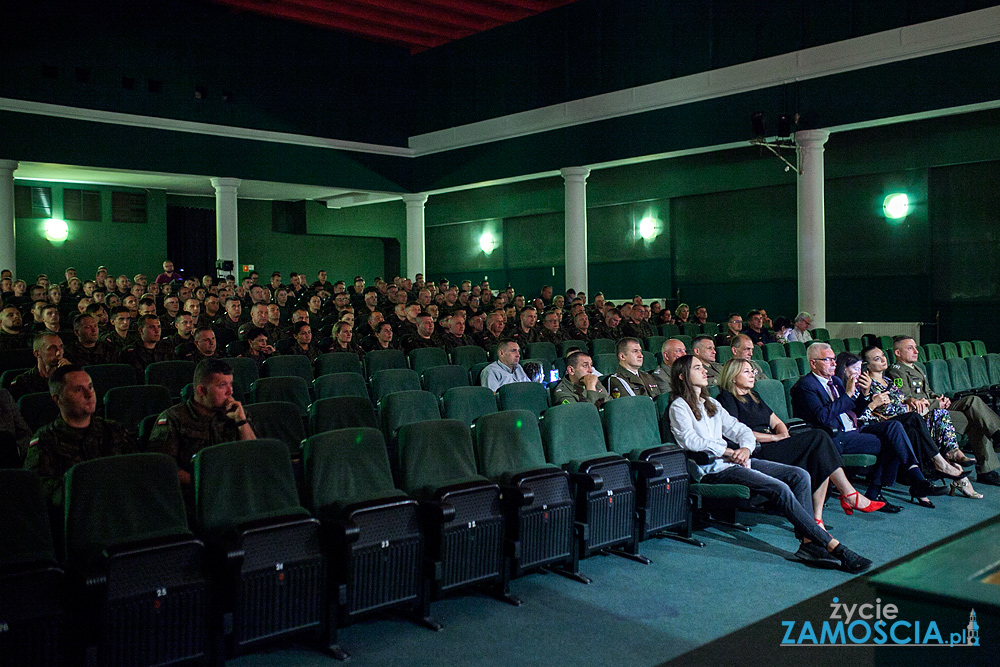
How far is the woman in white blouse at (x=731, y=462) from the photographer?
4.40 metres

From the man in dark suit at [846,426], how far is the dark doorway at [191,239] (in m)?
17.1

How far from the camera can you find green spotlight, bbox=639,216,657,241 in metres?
16.7

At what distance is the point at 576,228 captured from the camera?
1523cm

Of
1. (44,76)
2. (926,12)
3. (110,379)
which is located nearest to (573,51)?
(926,12)

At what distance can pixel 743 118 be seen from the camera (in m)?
12.7

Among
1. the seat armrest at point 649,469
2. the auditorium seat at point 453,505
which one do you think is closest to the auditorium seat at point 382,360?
the auditorium seat at point 453,505

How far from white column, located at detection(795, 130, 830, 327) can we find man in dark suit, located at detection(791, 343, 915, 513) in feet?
22.4

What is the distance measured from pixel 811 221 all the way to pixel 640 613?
978cm

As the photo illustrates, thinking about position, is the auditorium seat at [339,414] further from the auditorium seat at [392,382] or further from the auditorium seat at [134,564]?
the auditorium seat at [134,564]

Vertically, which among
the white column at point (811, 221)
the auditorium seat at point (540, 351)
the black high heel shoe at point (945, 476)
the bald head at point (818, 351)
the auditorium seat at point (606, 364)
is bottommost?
the black high heel shoe at point (945, 476)

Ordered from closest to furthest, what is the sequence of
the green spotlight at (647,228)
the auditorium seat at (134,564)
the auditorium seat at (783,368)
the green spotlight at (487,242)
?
the auditorium seat at (134,564), the auditorium seat at (783,368), the green spotlight at (647,228), the green spotlight at (487,242)

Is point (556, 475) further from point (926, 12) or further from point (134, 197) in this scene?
point (134, 197)

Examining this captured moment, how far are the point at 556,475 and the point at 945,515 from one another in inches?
119

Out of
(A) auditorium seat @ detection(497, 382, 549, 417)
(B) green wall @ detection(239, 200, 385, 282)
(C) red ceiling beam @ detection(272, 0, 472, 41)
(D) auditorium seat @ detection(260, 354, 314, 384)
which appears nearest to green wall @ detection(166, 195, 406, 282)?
(B) green wall @ detection(239, 200, 385, 282)
